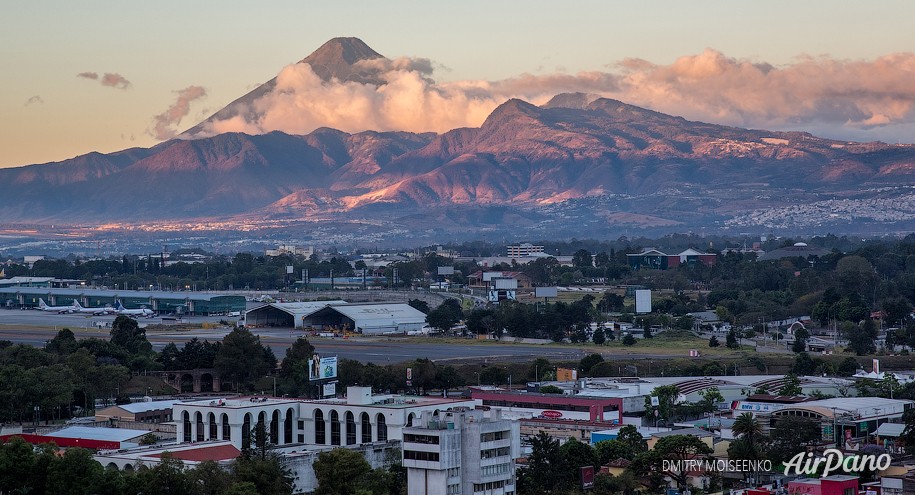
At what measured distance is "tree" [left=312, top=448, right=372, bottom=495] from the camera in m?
43.7

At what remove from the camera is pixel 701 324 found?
106 meters

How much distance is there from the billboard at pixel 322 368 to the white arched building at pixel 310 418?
3.49m

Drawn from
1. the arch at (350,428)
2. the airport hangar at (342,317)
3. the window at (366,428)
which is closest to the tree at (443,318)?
the airport hangar at (342,317)

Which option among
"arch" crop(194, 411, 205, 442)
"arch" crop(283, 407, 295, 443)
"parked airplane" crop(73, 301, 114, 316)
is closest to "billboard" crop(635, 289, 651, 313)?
"parked airplane" crop(73, 301, 114, 316)

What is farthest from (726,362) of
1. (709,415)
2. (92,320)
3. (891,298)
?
(92,320)

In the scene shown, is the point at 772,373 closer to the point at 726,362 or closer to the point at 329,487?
the point at 726,362

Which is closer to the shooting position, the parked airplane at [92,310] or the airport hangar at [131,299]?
the parked airplane at [92,310]

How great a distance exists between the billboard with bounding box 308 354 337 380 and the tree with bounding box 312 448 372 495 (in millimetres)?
13023

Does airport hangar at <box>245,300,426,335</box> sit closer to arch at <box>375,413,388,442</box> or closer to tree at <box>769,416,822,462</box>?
arch at <box>375,413,388,442</box>

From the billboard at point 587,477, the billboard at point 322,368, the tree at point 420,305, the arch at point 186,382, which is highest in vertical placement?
the billboard at point 322,368

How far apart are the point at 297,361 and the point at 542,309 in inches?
1508

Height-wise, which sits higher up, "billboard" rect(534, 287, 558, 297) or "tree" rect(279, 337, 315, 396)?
"billboard" rect(534, 287, 558, 297)

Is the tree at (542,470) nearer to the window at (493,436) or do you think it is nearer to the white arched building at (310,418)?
the window at (493,436)

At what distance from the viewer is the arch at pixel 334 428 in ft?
171
